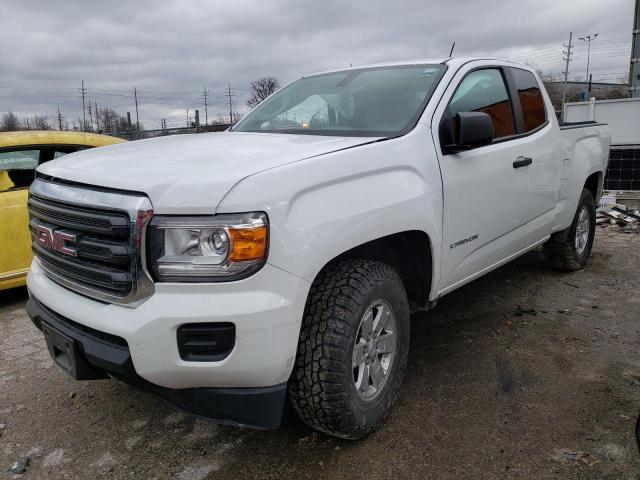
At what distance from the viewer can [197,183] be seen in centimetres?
201

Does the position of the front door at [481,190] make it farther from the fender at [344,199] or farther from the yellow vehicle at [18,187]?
the yellow vehicle at [18,187]

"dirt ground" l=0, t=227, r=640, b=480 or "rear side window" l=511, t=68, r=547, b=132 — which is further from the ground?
"rear side window" l=511, t=68, r=547, b=132

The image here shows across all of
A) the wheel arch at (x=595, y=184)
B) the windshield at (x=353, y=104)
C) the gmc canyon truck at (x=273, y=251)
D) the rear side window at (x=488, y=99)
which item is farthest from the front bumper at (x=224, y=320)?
the wheel arch at (x=595, y=184)

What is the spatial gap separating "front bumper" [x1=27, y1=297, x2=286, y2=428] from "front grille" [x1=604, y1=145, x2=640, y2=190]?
892cm

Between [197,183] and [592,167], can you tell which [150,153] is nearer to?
[197,183]

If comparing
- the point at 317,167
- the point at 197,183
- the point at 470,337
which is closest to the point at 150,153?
the point at 197,183

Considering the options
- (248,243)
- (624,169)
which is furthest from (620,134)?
(248,243)

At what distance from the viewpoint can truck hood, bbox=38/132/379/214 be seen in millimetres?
1992

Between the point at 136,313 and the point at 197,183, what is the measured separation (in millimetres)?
544

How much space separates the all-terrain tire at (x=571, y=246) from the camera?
498cm

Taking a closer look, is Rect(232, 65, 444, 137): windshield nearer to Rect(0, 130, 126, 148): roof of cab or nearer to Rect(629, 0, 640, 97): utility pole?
Rect(0, 130, 126, 148): roof of cab

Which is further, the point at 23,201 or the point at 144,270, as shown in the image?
the point at 23,201

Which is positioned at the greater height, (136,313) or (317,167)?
(317,167)

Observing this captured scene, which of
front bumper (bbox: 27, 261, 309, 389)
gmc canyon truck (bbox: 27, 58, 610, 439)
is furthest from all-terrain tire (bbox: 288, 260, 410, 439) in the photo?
front bumper (bbox: 27, 261, 309, 389)
